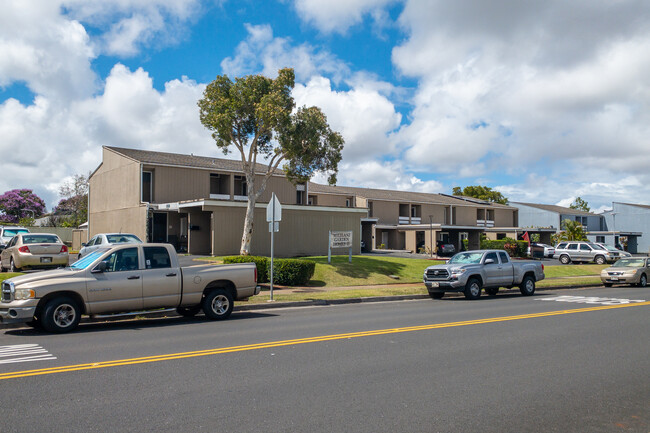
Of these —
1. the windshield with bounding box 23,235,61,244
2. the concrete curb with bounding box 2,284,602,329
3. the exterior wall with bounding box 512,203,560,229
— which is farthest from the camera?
the exterior wall with bounding box 512,203,560,229

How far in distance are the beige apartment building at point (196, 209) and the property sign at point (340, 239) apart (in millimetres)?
6856

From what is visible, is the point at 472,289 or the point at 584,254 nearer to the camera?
the point at 472,289

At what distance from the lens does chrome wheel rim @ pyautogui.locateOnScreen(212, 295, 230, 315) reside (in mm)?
12533

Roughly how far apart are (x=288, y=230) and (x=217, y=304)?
19.7 metres

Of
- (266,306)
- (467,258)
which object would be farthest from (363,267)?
(266,306)

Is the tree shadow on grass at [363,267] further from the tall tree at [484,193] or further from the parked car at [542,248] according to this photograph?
the tall tree at [484,193]

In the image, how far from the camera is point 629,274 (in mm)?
23656

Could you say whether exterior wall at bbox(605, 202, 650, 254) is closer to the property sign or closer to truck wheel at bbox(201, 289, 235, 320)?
the property sign

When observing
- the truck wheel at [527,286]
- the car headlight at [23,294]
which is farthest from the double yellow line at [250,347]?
the truck wheel at [527,286]

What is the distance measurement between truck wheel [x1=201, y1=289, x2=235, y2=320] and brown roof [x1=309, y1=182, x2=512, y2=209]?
128ft

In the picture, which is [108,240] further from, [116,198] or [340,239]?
[116,198]

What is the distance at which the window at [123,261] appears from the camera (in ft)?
37.1

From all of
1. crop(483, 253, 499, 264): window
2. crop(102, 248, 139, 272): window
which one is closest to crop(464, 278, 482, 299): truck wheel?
crop(483, 253, 499, 264): window

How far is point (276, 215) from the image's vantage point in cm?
1652
